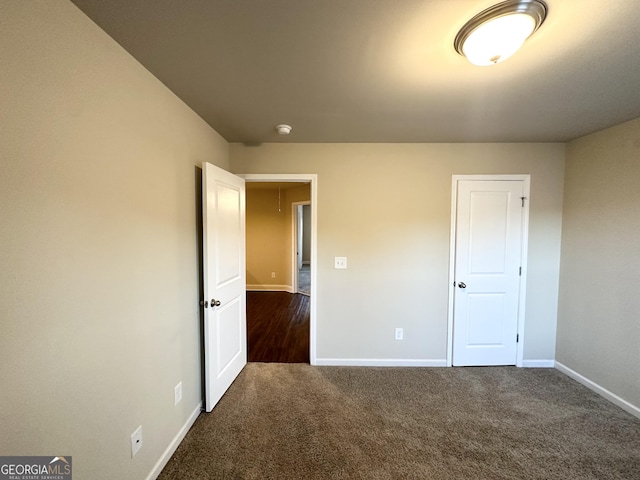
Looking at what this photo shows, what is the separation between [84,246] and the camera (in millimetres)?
1048

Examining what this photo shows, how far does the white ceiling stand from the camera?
1017 mm

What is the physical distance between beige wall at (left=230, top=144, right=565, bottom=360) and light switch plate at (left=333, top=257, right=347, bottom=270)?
5 centimetres

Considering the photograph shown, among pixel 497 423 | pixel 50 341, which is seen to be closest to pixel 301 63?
pixel 50 341

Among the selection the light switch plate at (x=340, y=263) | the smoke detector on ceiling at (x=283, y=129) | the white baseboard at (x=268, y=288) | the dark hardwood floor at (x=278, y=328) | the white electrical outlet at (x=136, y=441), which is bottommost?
the dark hardwood floor at (x=278, y=328)

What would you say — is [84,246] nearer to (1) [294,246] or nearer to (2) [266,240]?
(1) [294,246]

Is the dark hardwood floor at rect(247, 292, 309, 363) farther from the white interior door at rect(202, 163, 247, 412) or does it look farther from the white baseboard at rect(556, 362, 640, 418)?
the white baseboard at rect(556, 362, 640, 418)

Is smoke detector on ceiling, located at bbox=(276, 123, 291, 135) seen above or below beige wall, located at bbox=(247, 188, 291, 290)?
above

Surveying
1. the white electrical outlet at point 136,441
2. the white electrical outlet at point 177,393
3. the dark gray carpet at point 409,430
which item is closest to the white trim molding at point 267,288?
the dark gray carpet at point 409,430

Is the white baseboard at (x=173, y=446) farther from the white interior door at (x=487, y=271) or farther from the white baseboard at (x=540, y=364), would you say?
the white baseboard at (x=540, y=364)

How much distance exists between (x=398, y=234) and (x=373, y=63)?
1.71 m

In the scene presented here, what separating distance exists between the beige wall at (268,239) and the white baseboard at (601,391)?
4584 millimetres

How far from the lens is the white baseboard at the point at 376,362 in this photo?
8.94 feet

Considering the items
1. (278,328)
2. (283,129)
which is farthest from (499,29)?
(278,328)

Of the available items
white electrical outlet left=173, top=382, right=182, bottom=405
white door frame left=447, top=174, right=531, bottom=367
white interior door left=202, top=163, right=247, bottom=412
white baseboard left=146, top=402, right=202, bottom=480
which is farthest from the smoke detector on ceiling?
white baseboard left=146, top=402, right=202, bottom=480
